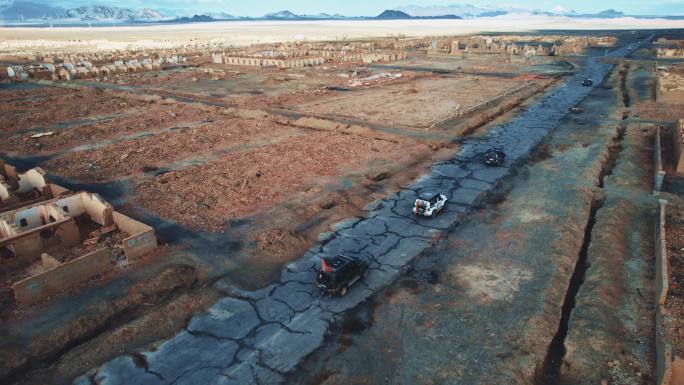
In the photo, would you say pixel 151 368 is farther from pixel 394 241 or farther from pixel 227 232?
pixel 394 241

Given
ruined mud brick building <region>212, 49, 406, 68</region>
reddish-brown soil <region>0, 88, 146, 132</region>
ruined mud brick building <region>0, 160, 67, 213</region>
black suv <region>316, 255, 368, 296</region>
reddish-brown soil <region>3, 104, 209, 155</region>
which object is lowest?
black suv <region>316, 255, 368, 296</region>

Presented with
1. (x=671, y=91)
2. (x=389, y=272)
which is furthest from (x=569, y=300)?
(x=671, y=91)

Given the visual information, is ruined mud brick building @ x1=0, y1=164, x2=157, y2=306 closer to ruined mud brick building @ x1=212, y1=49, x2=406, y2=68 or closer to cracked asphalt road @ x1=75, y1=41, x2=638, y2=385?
cracked asphalt road @ x1=75, y1=41, x2=638, y2=385

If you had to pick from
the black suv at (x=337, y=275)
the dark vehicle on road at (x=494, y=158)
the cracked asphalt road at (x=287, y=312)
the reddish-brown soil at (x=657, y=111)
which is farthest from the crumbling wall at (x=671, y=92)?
the black suv at (x=337, y=275)

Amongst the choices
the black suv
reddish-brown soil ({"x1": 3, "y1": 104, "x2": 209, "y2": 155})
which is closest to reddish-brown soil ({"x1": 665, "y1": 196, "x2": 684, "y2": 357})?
the black suv

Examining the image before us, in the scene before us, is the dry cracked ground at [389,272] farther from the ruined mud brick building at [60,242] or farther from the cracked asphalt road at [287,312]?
the ruined mud brick building at [60,242]

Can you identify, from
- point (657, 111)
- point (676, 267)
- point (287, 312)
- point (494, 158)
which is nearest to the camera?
point (287, 312)

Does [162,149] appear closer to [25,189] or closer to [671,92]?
[25,189]
